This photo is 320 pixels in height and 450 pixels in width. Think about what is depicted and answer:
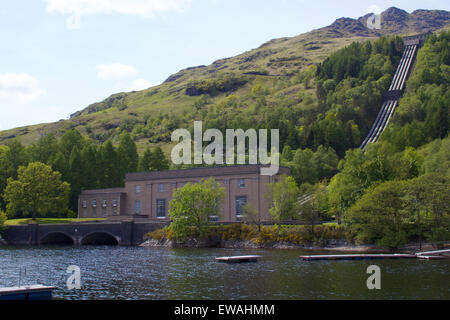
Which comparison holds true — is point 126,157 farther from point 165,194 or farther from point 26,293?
point 26,293

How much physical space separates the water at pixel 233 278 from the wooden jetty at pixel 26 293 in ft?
10.0

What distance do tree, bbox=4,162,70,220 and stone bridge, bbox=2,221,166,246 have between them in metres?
10.3

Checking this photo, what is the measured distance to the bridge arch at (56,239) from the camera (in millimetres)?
97438

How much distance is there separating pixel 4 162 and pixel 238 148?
7462cm

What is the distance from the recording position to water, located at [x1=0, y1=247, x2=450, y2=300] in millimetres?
33938

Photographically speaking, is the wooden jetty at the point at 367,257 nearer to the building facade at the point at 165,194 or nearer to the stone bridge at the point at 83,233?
the building facade at the point at 165,194

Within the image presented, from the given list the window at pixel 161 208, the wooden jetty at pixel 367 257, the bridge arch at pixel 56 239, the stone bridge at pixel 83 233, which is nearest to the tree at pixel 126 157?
the window at pixel 161 208

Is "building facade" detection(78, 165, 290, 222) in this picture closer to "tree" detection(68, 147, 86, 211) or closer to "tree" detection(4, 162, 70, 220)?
"tree" detection(68, 147, 86, 211)

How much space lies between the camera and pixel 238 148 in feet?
543

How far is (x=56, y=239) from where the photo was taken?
101812mm

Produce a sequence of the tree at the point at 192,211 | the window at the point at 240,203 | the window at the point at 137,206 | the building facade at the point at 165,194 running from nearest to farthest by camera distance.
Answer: the tree at the point at 192,211 → the building facade at the point at 165,194 → the window at the point at 240,203 → the window at the point at 137,206

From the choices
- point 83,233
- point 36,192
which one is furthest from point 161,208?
point 36,192

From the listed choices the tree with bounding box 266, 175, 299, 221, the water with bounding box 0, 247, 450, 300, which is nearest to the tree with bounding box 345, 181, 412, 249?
the water with bounding box 0, 247, 450, 300
